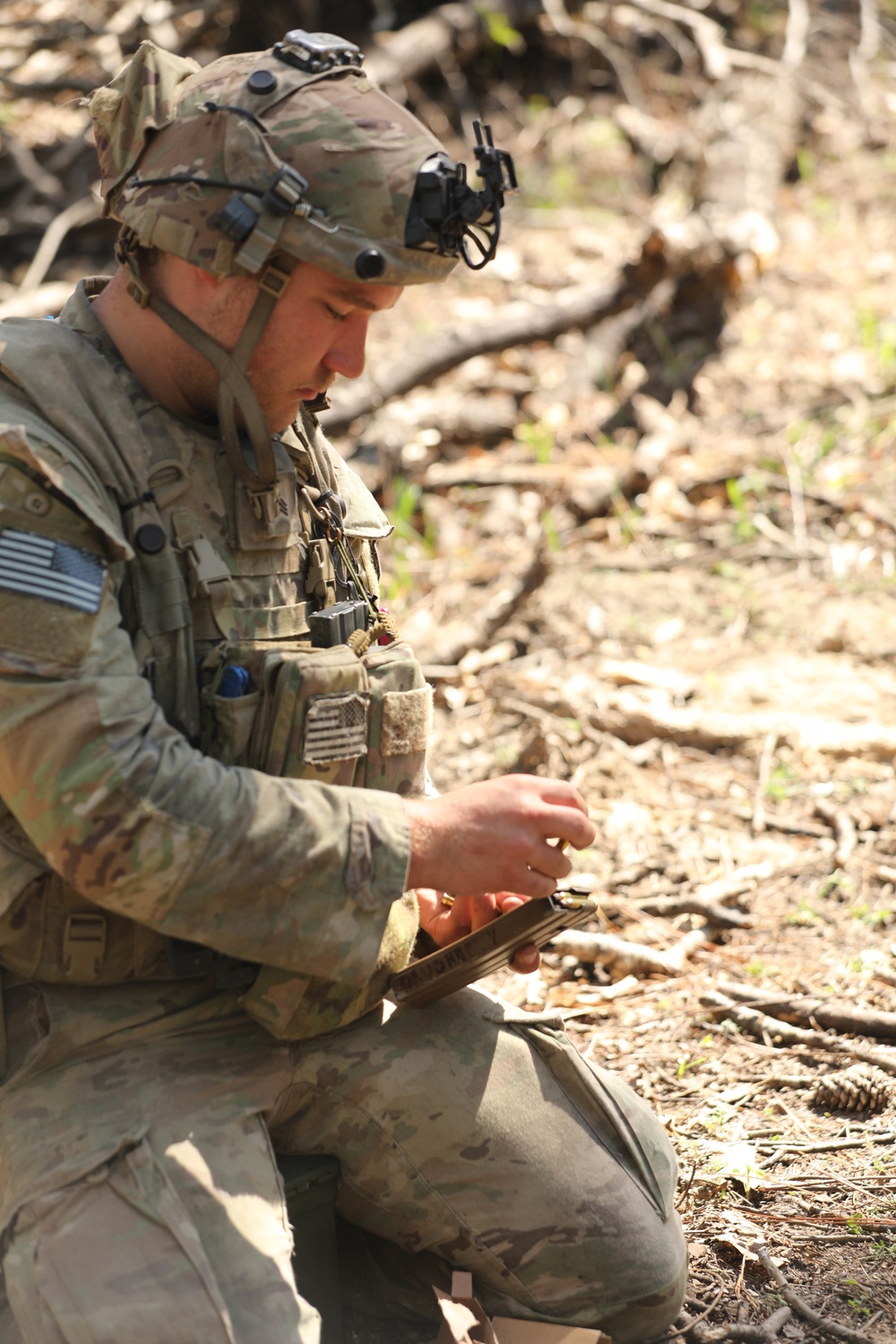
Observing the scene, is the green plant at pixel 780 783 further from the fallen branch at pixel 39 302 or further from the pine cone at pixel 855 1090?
the fallen branch at pixel 39 302

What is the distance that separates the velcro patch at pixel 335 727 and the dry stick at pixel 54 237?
215 inches

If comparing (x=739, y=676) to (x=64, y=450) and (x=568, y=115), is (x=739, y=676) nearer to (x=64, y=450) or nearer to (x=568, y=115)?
(x=64, y=450)

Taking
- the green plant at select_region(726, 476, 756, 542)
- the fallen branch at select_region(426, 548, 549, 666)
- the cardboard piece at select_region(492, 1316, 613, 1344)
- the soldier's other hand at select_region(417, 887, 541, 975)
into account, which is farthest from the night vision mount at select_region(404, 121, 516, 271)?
the green plant at select_region(726, 476, 756, 542)

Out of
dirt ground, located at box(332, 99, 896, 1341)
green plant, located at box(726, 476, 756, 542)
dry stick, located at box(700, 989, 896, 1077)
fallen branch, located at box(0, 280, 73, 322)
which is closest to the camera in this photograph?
dirt ground, located at box(332, 99, 896, 1341)

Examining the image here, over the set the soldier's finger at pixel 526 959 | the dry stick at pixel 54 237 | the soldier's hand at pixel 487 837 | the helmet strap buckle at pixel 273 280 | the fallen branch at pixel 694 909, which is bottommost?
the dry stick at pixel 54 237

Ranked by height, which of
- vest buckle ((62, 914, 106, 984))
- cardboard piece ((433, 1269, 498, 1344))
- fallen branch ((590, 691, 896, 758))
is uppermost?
vest buckle ((62, 914, 106, 984))

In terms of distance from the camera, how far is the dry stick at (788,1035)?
11.0 ft

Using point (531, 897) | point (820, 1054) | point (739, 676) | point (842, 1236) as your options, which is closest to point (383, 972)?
point (531, 897)

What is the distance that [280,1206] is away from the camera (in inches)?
94.7

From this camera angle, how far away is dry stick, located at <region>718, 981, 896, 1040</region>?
3465 millimetres

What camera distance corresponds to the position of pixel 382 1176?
105 inches

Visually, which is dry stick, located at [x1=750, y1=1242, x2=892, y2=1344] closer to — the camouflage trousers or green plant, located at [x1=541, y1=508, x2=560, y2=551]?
the camouflage trousers

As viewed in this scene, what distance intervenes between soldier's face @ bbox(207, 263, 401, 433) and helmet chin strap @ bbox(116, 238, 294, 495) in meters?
0.02

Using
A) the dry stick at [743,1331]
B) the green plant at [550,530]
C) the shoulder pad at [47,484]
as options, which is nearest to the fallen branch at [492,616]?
the green plant at [550,530]
